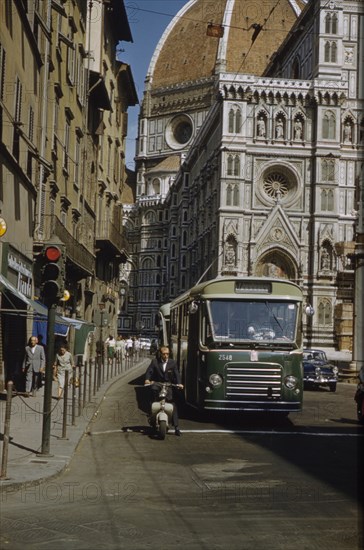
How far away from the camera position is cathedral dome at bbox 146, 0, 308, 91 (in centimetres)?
13438

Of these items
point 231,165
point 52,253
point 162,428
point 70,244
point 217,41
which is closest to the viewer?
point 52,253

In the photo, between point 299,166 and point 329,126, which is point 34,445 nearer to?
point 299,166

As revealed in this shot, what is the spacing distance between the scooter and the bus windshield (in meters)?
2.27

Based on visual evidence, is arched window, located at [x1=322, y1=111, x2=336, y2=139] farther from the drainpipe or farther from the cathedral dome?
the cathedral dome

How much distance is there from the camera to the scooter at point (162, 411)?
14.5 meters

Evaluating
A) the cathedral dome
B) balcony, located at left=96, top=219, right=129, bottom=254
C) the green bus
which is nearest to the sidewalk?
the green bus

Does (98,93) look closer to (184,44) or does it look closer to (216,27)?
(216,27)

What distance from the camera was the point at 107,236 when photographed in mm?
44594

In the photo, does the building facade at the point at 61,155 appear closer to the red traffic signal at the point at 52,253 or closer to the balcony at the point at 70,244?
the balcony at the point at 70,244

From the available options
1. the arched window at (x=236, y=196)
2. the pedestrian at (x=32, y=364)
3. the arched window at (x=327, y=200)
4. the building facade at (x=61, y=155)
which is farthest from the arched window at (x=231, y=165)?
the pedestrian at (x=32, y=364)

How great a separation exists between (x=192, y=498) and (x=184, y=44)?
14545 cm

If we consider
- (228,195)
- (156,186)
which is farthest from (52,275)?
(156,186)

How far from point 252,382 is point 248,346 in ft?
2.21

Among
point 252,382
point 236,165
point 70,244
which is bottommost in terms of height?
point 252,382
